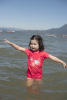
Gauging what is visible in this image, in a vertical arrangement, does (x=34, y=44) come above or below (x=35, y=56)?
above

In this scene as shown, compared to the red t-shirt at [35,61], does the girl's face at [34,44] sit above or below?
above

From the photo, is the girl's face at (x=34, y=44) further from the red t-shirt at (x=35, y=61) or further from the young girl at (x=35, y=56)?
the red t-shirt at (x=35, y=61)

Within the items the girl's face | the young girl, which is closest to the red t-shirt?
the young girl

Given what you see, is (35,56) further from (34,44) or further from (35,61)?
(34,44)

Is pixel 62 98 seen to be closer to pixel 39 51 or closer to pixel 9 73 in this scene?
pixel 39 51

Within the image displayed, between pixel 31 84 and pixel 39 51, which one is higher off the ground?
pixel 39 51

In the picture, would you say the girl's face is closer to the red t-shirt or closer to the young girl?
the young girl

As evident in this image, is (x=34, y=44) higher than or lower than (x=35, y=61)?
higher

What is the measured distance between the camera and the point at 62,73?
20.2 ft

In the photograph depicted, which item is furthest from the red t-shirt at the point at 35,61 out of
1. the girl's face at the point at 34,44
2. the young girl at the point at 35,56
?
the girl's face at the point at 34,44

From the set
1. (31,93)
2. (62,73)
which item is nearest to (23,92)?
(31,93)

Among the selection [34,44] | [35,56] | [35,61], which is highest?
[34,44]

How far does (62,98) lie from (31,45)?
138cm

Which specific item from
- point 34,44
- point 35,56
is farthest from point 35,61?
point 34,44
